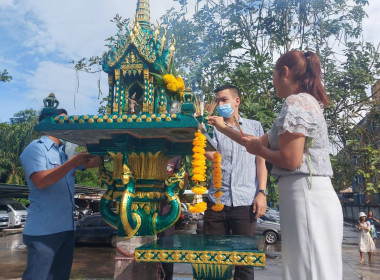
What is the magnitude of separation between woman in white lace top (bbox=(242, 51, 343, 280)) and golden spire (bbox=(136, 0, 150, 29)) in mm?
1789

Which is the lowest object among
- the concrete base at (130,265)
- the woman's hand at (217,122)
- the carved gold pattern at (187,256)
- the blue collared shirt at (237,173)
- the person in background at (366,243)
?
the person in background at (366,243)

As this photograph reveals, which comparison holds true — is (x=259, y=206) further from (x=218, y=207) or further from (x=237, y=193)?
(x=218, y=207)

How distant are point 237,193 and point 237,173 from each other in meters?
0.22

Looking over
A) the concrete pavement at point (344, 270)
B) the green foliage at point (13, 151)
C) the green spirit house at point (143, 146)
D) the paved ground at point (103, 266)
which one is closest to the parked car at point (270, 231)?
the paved ground at point (103, 266)

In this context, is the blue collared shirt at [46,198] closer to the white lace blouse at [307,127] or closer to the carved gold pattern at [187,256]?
the carved gold pattern at [187,256]

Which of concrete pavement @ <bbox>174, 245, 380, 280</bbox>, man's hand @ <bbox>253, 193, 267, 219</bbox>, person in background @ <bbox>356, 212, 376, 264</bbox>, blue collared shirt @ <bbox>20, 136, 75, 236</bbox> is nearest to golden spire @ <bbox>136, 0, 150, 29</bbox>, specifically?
blue collared shirt @ <bbox>20, 136, 75, 236</bbox>

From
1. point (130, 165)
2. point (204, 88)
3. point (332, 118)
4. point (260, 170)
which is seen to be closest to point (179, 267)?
point (204, 88)

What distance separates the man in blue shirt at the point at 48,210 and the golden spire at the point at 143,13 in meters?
1.44

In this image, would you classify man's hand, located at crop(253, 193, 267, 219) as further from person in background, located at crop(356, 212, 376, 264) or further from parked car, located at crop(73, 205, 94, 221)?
parked car, located at crop(73, 205, 94, 221)

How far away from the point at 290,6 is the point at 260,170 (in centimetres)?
581

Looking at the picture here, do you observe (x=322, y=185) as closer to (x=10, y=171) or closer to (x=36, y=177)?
(x=36, y=177)

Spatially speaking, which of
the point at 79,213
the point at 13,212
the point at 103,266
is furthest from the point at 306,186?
the point at 79,213

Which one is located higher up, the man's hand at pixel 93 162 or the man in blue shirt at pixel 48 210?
the man's hand at pixel 93 162

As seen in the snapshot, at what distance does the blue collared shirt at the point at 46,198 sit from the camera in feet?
9.39
